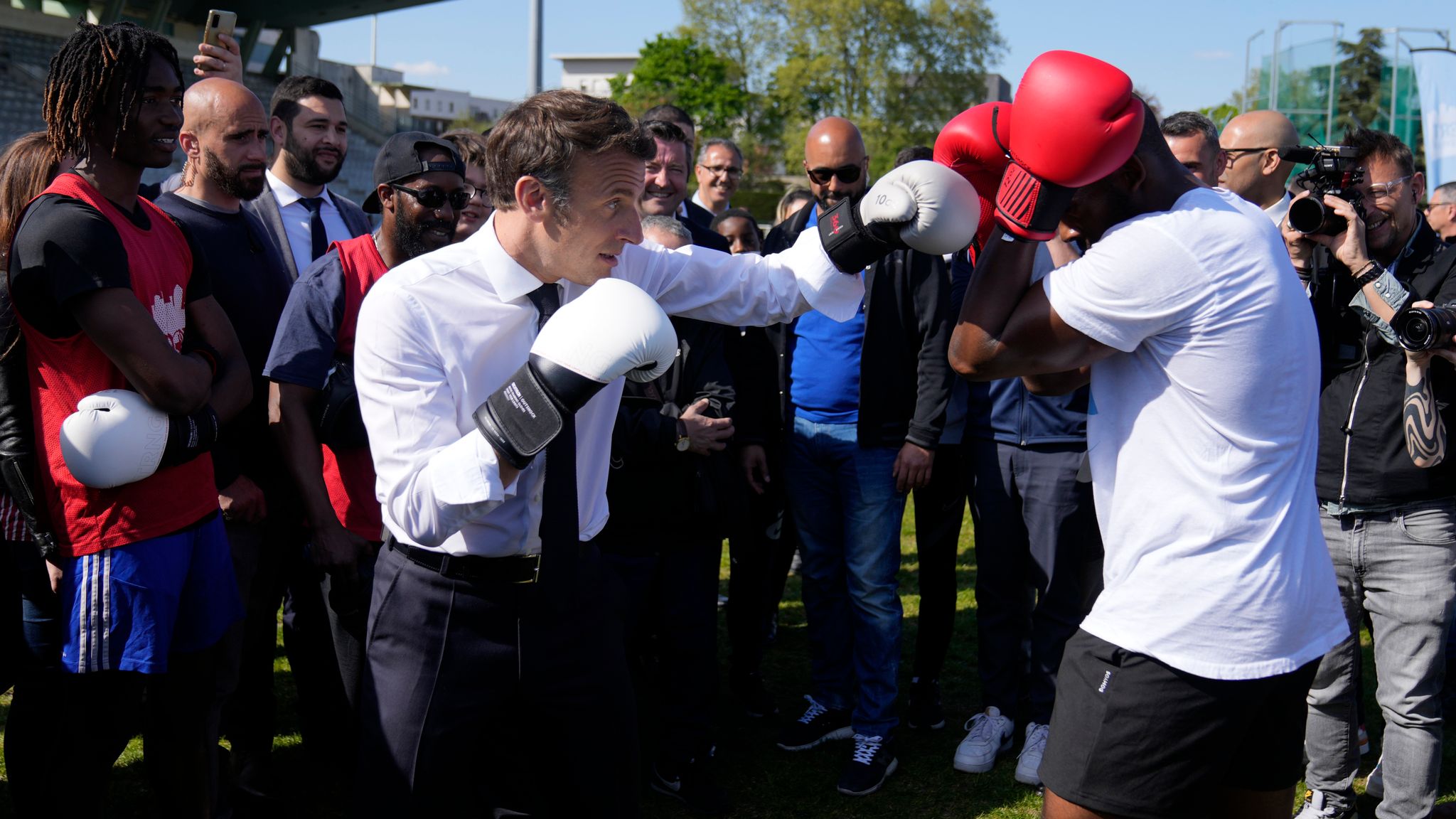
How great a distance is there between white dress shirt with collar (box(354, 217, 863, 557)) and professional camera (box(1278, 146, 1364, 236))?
1876 millimetres

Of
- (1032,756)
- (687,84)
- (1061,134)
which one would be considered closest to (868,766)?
(1032,756)

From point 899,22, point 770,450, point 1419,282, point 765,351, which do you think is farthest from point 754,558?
point 899,22

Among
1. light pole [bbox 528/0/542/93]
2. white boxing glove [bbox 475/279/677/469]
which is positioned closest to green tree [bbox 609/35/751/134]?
light pole [bbox 528/0/542/93]

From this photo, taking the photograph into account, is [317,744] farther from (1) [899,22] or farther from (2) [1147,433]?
(1) [899,22]

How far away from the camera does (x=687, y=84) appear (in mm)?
50281

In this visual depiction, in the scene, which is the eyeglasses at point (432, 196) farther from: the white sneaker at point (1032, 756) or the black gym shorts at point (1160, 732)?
the white sneaker at point (1032, 756)

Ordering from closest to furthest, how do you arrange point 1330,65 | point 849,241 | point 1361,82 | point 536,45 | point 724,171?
point 849,241
point 724,171
point 536,45
point 1330,65
point 1361,82

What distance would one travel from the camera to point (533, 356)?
2.02 meters

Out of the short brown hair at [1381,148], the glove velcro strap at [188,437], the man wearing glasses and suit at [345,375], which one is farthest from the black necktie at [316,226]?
the short brown hair at [1381,148]

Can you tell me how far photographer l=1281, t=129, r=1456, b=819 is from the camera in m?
3.46

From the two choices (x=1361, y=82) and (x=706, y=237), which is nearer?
(x=706, y=237)

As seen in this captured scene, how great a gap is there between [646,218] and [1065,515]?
1.99 meters

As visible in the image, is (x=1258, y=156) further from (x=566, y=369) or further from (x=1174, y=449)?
(x=566, y=369)

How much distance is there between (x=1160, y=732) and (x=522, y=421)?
1376mm
